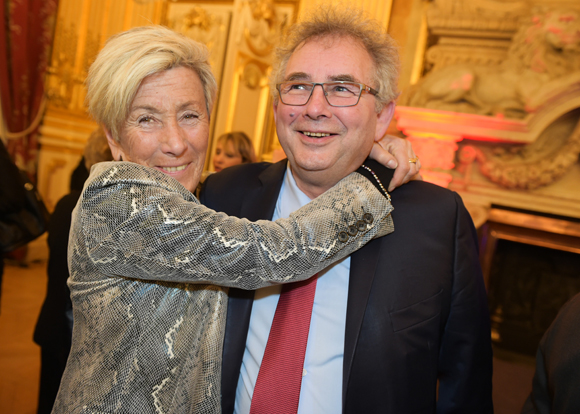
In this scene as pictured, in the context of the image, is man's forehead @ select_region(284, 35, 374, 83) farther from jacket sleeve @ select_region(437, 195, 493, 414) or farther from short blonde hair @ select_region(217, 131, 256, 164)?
short blonde hair @ select_region(217, 131, 256, 164)

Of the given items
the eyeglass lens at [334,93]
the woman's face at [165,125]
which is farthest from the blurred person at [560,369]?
the woman's face at [165,125]

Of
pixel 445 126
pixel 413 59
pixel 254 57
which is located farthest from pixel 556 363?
pixel 254 57

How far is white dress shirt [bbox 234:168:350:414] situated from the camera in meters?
1.24

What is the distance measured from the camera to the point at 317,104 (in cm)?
133

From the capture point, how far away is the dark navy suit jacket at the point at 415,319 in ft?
3.96

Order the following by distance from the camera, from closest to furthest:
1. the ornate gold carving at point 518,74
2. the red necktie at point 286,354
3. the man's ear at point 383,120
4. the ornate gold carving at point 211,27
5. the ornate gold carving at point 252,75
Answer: the red necktie at point 286,354
the man's ear at point 383,120
the ornate gold carving at point 518,74
the ornate gold carving at point 252,75
the ornate gold carving at point 211,27

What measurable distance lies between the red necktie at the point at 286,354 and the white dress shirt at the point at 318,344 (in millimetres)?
50

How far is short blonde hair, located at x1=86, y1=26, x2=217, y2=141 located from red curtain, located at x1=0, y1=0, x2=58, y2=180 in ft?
16.5

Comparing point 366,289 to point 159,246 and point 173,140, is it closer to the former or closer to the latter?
point 159,246

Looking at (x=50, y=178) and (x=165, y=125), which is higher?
(x=165, y=125)

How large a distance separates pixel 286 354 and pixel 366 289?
293 mm

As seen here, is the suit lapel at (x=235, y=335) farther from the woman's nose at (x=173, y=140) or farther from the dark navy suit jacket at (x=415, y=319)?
the woman's nose at (x=173, y=140)

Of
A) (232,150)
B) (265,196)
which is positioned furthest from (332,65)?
(232,150)

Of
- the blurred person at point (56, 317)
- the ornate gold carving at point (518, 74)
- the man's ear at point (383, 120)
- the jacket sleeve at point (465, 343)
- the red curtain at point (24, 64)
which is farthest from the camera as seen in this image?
the red curtain at point (24, 64)
